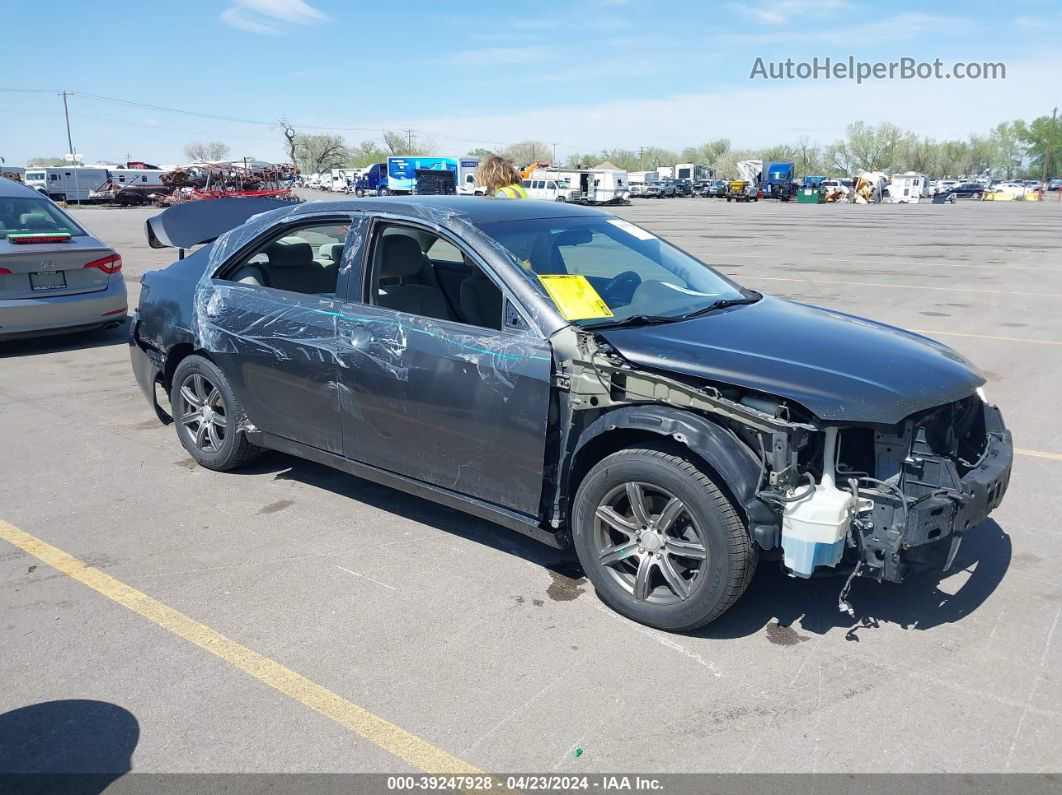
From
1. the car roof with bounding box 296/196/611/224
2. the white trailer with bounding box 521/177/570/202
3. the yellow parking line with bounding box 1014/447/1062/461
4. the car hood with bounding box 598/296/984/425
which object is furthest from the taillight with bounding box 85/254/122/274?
the white trailer with bounding box 521/177/570/202

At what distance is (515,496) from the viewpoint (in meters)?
3.87

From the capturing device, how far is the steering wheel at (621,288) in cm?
421

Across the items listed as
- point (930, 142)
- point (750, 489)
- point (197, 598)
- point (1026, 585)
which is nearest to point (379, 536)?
point (197, 598)

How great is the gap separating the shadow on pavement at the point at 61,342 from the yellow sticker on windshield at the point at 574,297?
22.9 feet

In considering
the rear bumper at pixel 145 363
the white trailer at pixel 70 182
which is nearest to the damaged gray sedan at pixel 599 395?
the rear bumper at pixel 145 363

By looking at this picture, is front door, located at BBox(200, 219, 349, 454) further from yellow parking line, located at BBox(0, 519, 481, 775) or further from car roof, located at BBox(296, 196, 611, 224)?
yellow parking line, located at BBox(0, 519, 481, 775)

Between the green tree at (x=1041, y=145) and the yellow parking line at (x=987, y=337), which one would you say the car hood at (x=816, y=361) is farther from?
the green tree at (x=1041, y=145)

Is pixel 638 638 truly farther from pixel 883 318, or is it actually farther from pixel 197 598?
pixel 883 318

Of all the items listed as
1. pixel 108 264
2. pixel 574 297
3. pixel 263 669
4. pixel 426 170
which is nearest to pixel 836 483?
pixel 574 297

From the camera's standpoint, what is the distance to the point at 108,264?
9.38 metres

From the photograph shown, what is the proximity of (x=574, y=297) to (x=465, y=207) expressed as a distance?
964 millimetres

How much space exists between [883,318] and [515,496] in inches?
337

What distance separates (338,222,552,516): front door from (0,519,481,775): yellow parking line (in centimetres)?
118

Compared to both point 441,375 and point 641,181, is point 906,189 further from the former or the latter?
point 441,375
